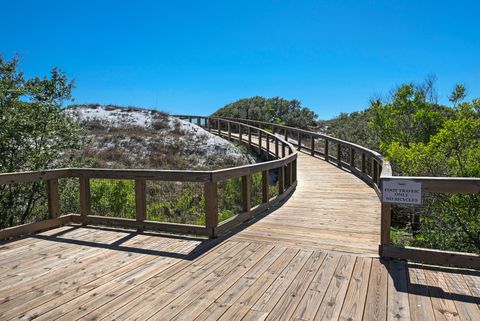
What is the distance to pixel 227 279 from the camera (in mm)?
Result: 3510

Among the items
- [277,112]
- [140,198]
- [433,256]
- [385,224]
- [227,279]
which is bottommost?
[227,279]

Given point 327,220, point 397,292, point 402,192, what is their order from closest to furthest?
point 397,292 → point 402,192 → point 327,220

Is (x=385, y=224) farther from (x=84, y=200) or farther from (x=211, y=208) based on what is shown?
(x=84, y=200)

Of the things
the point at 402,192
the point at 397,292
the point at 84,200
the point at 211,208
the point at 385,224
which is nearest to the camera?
the point at 397,292

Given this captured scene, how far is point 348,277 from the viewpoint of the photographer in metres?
3.50

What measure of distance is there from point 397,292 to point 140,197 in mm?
3856

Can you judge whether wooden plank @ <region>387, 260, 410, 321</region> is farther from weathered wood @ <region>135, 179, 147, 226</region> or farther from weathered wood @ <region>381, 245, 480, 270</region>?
weathered wood @ <region>135, 179, 147, 226</region>

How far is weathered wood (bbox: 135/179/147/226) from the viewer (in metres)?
5.37

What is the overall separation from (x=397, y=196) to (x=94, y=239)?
13.7 ft

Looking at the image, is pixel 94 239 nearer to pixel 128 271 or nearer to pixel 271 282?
pixel 128 271

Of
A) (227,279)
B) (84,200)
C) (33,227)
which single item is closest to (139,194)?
(84,200)

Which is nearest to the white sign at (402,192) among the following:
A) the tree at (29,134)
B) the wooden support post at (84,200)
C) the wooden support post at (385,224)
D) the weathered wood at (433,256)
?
the wooden support post at (385,224)

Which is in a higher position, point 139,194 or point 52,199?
point 139,194

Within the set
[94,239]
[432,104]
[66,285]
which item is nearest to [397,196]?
[66,285]
